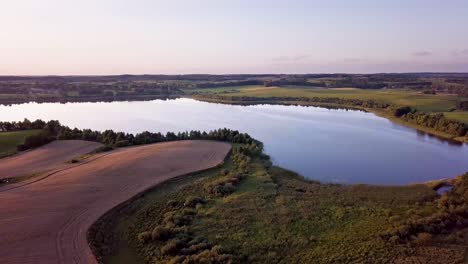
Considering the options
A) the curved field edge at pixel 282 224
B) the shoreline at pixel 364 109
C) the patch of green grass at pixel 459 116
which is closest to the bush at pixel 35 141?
the curved field edge at pixel 282 224

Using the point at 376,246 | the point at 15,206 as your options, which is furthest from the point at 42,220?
the point at 376,246

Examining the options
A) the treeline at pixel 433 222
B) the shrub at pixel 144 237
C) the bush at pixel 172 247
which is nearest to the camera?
the bush at pixel 172 247

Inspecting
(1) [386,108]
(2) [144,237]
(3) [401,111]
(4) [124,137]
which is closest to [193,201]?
(2) [144,237]

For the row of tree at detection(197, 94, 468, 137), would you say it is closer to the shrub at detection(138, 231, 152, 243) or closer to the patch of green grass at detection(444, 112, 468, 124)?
the patch of green grass at detection(444, 112, 468, 124)

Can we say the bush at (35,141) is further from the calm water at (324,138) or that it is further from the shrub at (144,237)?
the shrub at (144,237)

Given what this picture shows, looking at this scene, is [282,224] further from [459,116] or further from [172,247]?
[459,116]

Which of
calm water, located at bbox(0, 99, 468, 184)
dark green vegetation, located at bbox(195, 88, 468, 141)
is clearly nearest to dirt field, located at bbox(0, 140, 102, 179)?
calm water, located at bbox(0, 99, 468, 184)
